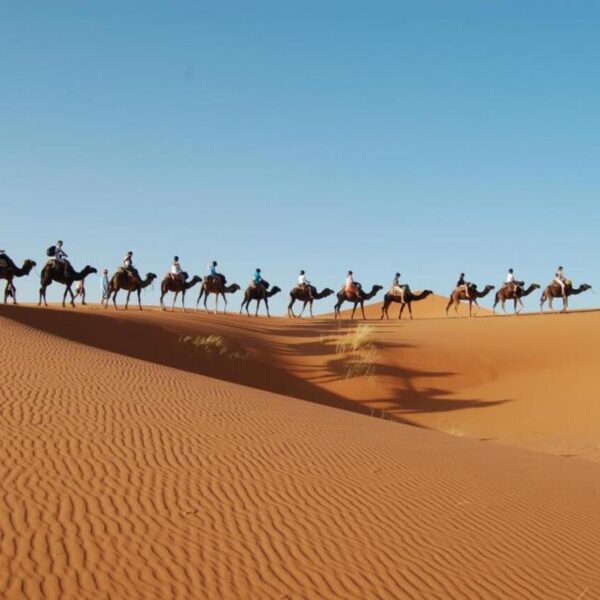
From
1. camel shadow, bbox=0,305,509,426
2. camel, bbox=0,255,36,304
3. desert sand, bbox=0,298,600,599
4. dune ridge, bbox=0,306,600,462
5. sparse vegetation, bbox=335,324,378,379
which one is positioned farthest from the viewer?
camel, bbox=0,255,36,304

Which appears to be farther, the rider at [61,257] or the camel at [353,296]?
the camel at [353,296]

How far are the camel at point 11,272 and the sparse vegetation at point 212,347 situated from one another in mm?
7680

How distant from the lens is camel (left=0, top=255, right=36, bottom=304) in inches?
1109

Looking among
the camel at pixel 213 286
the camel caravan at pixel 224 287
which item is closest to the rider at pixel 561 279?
the camel caravan at pixel 224 287

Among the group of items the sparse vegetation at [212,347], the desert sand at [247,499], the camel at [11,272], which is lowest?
the desert sand at [247,499]

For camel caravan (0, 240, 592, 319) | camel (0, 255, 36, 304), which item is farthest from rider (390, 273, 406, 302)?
camel (0, 255, 36, 304)

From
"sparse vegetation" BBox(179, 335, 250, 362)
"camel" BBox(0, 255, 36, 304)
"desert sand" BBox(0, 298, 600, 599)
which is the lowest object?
"desert sand" BBox(0, 298, 600, 599)

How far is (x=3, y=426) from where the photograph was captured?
722 centimetres

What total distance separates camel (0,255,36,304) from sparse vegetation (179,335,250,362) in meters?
7.68

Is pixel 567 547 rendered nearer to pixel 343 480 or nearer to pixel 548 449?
pixel 343 480

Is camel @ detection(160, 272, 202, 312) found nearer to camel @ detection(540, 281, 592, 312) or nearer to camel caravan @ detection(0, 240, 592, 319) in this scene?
camel caravan @ detection(0, 240, 592, 319)

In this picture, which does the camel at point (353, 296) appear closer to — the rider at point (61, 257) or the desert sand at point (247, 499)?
the rider at point (61, 257)

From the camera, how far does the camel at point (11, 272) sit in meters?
28.2

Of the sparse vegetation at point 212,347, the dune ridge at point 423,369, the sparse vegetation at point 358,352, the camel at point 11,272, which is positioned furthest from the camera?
the camel at point 11,272
